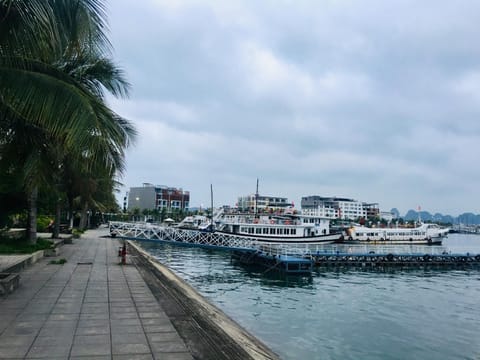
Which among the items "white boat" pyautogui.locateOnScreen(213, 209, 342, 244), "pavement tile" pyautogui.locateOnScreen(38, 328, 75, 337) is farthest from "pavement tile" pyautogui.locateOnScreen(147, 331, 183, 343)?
"white boat" pyautogui.locateOnScreen(213, 209, 342, 244)

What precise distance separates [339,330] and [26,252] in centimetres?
1335

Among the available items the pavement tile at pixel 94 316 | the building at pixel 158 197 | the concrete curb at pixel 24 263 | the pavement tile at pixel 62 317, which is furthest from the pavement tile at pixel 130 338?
the building at pixel 158 197

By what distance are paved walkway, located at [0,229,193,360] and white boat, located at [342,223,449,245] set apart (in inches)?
2311

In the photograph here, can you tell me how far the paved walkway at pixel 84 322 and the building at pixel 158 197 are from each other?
143 metres

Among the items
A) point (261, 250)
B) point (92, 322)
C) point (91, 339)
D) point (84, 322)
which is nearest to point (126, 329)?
point (91, 339)

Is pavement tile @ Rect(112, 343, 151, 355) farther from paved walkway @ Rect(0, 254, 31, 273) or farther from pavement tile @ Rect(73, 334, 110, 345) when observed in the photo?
paved walkway @ Rect(0, 254, 31, 273)

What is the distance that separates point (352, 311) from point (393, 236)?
177ft

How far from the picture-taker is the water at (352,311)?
1316 centimetres

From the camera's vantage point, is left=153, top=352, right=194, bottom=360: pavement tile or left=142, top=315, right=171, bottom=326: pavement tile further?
left=142, top=315, right=171, bottom=326: pavement tile

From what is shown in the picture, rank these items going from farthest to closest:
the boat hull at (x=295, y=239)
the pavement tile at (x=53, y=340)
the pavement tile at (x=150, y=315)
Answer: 1. the boat hull at (x=295, y=239)
2. the pavement tile at (x=150, y=315)
3. the pavement tile at (x=53, y=340)

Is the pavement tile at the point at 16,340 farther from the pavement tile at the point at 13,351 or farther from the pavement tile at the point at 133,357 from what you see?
the pavement tile at the point at 133,357

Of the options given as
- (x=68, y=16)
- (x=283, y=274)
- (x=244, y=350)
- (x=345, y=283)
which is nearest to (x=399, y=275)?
(x=345, y=283)

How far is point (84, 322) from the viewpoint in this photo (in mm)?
8031

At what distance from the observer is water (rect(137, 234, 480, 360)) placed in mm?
13164
